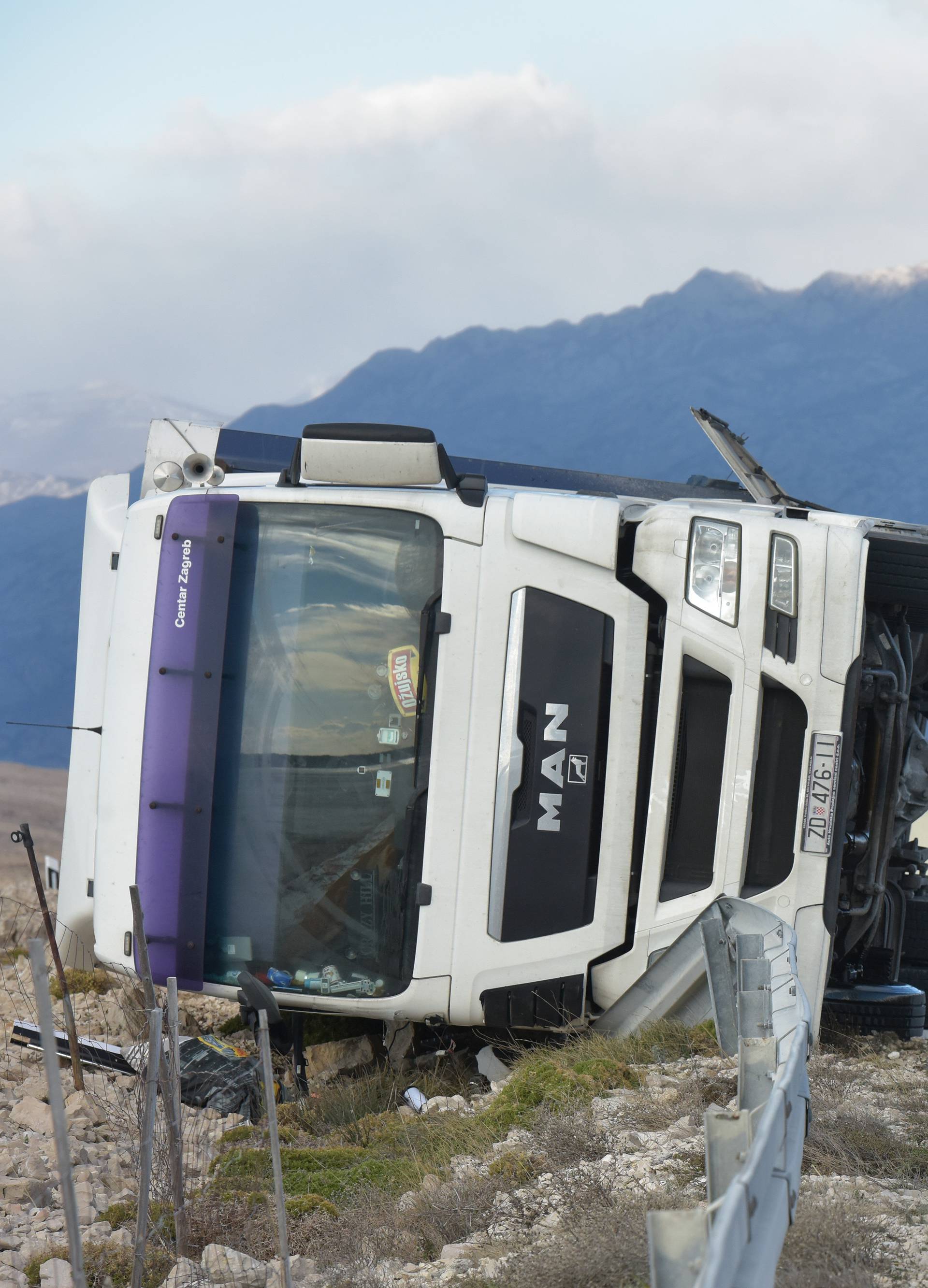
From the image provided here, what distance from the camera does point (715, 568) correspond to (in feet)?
13.0

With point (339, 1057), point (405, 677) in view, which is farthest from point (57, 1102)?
point (339, 1057)

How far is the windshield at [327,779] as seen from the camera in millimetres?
3912

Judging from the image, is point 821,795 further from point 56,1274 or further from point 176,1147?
point 56,1274

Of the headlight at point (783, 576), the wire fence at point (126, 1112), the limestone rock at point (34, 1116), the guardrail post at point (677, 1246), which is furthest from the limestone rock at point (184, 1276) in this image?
the headlight at point (783, 576)

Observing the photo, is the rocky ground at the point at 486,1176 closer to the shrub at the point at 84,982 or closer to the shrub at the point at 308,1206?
the shrub at the point at 308,1206

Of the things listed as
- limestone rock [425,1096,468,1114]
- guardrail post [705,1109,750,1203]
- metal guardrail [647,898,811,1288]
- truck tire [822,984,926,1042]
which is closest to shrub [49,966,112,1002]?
limestone rock [425,1096,468,1114]

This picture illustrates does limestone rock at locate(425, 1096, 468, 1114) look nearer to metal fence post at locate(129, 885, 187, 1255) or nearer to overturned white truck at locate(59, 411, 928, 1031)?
overturned white truck at locate(59, 411, 928, 1031)

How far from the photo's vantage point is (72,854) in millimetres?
4719

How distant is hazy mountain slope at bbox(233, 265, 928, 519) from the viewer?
1551 inches

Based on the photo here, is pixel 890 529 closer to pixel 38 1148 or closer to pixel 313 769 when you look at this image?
A: pixel 313 769

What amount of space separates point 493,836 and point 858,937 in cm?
153

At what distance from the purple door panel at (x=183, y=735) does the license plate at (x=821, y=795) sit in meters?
2.03

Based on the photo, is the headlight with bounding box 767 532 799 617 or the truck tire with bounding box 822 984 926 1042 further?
the truck tire with bounding box 822 984 926 1042

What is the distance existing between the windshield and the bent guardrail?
3.91 ft
